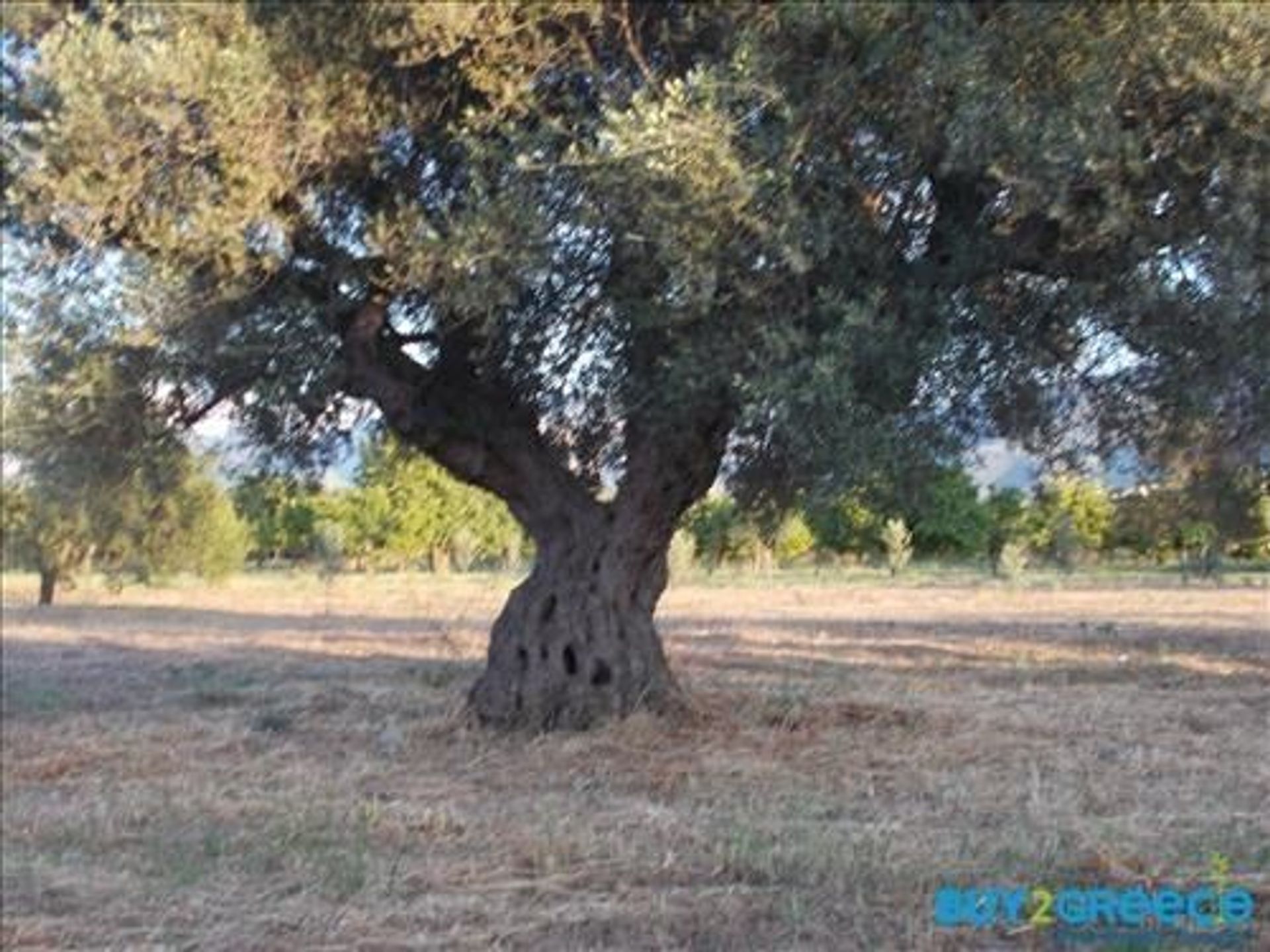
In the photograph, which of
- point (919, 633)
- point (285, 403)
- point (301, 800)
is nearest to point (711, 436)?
point (285, 403)

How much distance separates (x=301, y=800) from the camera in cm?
910

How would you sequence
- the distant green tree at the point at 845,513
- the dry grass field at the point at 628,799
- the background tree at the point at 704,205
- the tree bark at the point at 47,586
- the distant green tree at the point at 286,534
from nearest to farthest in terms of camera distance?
the dry grass field at the point at 628,799 < the background tree at the point at 704,205 < the distant green tree at the point at 845,513 < the tree bark at the point at 47,586 < the distant green tree at the point at 286,534

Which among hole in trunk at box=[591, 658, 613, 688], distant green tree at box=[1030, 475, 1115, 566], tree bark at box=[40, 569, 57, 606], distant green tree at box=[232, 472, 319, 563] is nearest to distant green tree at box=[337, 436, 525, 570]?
distant green tree at box=[232, 472, 319, 563]

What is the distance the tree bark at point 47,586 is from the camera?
38.6 metres

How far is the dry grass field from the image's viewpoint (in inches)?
251

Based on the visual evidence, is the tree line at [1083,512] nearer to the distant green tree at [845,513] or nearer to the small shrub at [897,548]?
the distant green tree at [845,513]

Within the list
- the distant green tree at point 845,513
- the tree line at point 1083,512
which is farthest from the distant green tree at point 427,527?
the distant green tree at point 845,513

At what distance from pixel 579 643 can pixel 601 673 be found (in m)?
0.31

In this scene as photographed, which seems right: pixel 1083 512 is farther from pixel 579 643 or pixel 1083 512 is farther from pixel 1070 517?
pixel 579 643

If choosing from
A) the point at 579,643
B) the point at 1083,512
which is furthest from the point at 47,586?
the point at 579,643

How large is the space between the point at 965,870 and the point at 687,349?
123 inches

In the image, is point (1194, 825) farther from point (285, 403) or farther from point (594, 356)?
point (285, 403)

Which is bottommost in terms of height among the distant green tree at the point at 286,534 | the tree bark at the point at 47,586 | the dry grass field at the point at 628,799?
the dry grass field at the point at 628,799

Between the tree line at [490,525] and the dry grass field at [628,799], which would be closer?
the dry grass field at [628,799]
